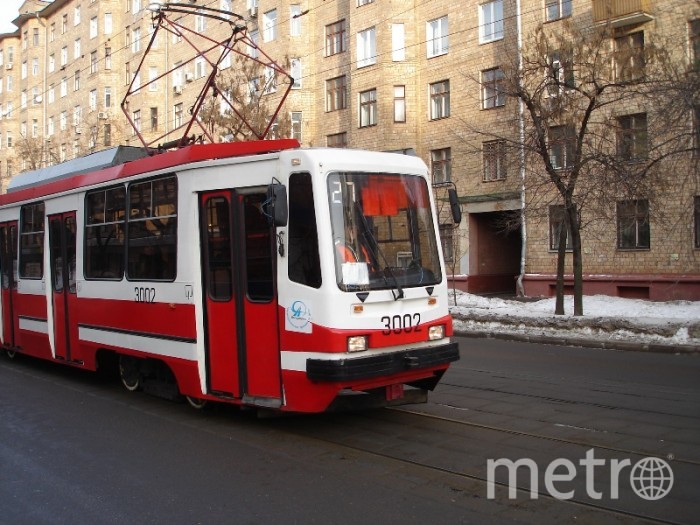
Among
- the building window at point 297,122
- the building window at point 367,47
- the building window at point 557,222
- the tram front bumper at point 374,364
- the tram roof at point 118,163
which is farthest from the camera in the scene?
the building window at point 297,122

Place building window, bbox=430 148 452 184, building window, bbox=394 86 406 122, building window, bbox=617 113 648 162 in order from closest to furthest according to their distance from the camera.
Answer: building window, bbox=617 113 648 162, building window, bbox=430 148 452 184, building window, bbox=394 86 406 122

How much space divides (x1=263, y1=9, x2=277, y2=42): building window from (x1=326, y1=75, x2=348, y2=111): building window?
4.65 metres

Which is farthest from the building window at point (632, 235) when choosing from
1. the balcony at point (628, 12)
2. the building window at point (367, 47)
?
the building window at point (367, 47)

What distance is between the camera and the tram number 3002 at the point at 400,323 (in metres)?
6.54

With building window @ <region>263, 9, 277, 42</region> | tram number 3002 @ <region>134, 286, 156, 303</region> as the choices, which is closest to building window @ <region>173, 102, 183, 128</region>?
building window @ <region>263, 9, 277, 42</region>

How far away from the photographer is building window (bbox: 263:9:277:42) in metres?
36.9

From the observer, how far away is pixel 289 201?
6.62 m

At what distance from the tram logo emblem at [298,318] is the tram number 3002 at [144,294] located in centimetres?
223

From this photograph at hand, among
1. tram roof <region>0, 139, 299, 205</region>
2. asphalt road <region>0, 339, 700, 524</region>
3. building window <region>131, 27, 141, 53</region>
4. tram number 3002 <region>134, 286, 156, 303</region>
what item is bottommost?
asphalt road <region>0, 339, 700, 524</region>

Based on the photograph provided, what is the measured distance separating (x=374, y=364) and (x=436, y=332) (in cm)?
98

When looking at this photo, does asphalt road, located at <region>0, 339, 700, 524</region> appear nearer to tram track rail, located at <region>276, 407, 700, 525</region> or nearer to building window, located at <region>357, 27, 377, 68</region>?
tram track rail, located at <region>276, 407, 700, 525</region>

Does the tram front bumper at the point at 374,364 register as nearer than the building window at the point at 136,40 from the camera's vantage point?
Yes

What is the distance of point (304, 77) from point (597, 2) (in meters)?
16.1

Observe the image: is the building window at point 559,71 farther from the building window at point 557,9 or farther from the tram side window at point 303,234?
the tram side window at point 303,234
